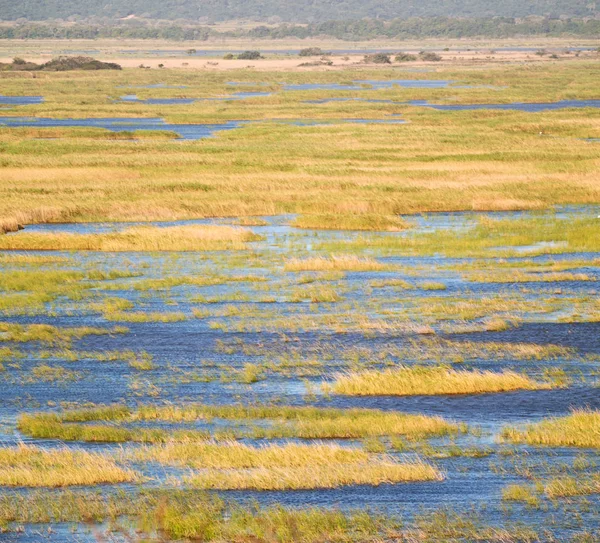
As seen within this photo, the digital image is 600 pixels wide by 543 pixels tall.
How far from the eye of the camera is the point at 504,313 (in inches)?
1217

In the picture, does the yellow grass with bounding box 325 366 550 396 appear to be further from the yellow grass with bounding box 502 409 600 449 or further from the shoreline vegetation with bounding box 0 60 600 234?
the shoreline vegetation with bounding box 0 60 600 234

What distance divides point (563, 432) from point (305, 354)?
8.36 meters

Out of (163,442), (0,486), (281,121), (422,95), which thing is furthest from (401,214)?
(422,95)

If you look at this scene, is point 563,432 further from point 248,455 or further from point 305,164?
point 305,164

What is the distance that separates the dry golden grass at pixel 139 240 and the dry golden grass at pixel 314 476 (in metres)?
22.9

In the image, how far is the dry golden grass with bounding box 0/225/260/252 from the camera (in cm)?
4119

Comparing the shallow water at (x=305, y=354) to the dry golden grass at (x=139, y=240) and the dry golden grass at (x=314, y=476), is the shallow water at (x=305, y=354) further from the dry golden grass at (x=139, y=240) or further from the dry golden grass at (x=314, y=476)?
the dry golden grass at (x=139, y=240)

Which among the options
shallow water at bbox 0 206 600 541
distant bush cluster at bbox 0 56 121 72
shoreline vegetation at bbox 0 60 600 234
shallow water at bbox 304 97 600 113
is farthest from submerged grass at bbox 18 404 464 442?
distant bush cluster at bbox 0 56 121 72

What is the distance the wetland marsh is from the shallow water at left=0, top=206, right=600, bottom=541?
9cm

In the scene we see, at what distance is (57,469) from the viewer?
18562 mm

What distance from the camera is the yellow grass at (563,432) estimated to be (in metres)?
20.2

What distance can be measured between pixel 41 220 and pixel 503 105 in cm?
6711

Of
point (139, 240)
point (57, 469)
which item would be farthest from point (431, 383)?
point (139, 240)

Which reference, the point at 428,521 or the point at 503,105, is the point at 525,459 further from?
the point at 503,105
